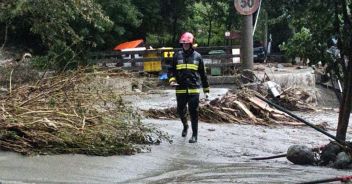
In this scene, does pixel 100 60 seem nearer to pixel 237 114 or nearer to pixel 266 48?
pixel 237 114

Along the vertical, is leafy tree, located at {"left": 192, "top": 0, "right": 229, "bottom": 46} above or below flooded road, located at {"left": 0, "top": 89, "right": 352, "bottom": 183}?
above

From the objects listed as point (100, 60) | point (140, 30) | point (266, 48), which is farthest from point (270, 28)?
point (100, 60)

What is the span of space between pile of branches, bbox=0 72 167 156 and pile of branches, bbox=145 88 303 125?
9.97 feet

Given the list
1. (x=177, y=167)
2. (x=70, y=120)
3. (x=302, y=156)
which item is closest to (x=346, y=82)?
(x=302, y=156)

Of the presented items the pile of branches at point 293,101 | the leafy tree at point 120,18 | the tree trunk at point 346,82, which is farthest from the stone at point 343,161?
the leafy tree at point 120,18

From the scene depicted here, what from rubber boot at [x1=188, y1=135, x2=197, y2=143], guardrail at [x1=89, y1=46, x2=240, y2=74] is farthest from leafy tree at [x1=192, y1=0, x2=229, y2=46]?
rubber boot at [x1=188, y1=135, x2=197, y2=143]

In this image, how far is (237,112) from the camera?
40.9 feet

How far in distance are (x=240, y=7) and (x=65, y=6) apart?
4.21 meters

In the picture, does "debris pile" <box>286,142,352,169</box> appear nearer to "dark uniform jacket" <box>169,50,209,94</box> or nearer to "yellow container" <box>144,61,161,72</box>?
"dark uniform jacket" <box>169,50,209,94</box>

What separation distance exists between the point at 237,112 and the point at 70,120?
5.11 meters

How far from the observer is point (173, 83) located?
984cm

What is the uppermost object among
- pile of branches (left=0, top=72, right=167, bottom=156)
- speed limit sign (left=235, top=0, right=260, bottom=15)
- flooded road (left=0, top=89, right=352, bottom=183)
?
speed limit sign (left=235, top=0, right=260, bottom=15)

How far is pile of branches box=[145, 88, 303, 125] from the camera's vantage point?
12.3 metres

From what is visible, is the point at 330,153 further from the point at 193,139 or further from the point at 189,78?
the point at 189,78
